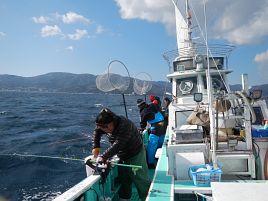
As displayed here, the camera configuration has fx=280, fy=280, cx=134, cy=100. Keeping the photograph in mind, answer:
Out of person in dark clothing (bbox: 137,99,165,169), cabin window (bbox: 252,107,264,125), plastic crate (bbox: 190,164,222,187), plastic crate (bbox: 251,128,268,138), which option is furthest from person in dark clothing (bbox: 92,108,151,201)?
cabin window (bbox: 252,107,264,125)

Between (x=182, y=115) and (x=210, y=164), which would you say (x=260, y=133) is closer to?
(x=210, y=164)

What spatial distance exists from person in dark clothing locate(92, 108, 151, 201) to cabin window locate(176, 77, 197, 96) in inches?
192

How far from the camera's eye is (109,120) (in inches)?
166

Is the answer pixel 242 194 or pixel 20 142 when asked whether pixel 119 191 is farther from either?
pixel 20 142

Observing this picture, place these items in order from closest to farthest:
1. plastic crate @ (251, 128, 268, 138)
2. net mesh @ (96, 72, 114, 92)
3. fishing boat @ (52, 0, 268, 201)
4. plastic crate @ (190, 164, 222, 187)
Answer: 1. fishing boat @ (52, 0, 268, 201)
2. plastic crate @ (190, 164, 222, 187)
3. plastic crate @ (251, 128, 268, 138)
4. net mesh @ (96, 72, 114, 92)

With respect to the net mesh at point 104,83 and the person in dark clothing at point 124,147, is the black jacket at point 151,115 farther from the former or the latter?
the person in dark clothing at point 124,147

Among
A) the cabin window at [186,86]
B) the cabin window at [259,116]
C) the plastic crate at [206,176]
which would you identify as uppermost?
the cabin window at [186,86]

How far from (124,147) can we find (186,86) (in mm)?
5510

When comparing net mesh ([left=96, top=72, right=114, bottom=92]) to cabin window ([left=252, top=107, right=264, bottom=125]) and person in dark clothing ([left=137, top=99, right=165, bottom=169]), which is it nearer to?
person in dark clothing ([left=137, top=99, right=165, bottom=169])

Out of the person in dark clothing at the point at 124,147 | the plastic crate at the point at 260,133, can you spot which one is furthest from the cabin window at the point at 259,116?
the person in dark clothing at the point at 124,147

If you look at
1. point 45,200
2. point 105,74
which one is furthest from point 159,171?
point 45,200

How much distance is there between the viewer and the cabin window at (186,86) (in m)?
9.45

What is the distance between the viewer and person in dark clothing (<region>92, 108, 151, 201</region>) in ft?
13.9

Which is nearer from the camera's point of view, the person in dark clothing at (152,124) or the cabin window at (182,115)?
the cabin window at (182,115)
